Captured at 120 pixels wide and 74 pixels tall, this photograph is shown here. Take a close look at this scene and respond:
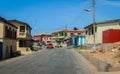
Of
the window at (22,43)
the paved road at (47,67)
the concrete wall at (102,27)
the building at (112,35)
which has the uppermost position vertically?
the concrete wall at (102,27)

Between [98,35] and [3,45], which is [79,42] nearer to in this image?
[98,35]

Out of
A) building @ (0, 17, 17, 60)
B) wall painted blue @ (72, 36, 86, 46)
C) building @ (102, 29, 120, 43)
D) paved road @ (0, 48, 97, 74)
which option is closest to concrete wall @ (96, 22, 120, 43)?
building @ (102, 29, 120, 43)

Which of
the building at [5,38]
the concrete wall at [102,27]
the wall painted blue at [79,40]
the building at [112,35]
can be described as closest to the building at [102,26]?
the concrete wall at [102,27]

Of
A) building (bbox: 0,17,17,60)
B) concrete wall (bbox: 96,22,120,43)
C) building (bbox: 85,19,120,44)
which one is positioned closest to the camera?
building (bbox: 0,17,17,60)

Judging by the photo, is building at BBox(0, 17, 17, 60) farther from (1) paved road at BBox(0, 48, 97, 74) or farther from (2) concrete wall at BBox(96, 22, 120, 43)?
(2) concrete wall at BBox(96, 22, 120, 43)

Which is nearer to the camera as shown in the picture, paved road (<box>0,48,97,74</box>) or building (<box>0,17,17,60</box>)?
paved road (<box>0,48,97,74</box>)

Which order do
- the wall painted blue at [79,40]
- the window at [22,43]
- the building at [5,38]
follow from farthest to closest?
the wall painted blue at [79,40] < the window at [22,43] < the building at [5,38]

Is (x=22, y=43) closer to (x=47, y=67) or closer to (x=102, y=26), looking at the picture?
(x=102, y=26)

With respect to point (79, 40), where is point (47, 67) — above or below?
below

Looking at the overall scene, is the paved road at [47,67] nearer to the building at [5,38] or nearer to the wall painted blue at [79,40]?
the building at [5,38]

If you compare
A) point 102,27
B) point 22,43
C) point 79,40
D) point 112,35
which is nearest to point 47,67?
point 112,35

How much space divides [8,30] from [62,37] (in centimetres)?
9646

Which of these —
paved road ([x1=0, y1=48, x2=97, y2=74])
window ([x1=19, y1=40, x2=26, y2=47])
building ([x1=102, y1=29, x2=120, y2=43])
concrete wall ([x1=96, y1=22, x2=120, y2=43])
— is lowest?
paved road ([x1=0, y1=48, x2=97, y2=74])

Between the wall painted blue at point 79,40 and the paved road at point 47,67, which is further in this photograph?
the wall painted blue at point 79,40
